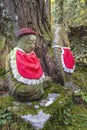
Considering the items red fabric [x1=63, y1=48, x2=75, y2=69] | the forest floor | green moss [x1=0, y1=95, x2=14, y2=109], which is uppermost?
red fabric [x1=63, y1=48, x2=75, y2=69]

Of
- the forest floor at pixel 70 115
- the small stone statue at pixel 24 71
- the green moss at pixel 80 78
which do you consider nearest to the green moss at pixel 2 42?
the forest floor at pixel 70 115

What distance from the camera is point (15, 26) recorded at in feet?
17.2

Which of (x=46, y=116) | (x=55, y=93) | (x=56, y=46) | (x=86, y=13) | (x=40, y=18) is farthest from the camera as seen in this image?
(x=86, y=13)

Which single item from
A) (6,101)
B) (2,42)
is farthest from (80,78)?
(6,101)

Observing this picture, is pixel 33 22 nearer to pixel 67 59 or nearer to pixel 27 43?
pixel 67 59

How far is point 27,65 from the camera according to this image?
403 cm

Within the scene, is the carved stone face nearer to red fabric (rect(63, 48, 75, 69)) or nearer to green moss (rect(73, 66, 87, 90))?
red fabric (rect(63, 48, 75, 69))

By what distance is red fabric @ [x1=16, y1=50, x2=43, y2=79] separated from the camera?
13.1 feet

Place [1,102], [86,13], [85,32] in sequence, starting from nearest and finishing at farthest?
1. [1,102]
2. [85,32]
3. [86,13]

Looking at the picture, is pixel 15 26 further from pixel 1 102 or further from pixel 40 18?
pixel 1 102

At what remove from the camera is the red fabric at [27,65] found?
3.99 m

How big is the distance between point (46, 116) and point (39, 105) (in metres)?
0.28

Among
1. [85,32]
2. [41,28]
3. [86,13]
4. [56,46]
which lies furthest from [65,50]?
[86,13]

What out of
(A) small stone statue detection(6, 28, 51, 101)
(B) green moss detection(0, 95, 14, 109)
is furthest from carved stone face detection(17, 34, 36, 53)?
(B) green moss detection(0, 95, 14, 109)
